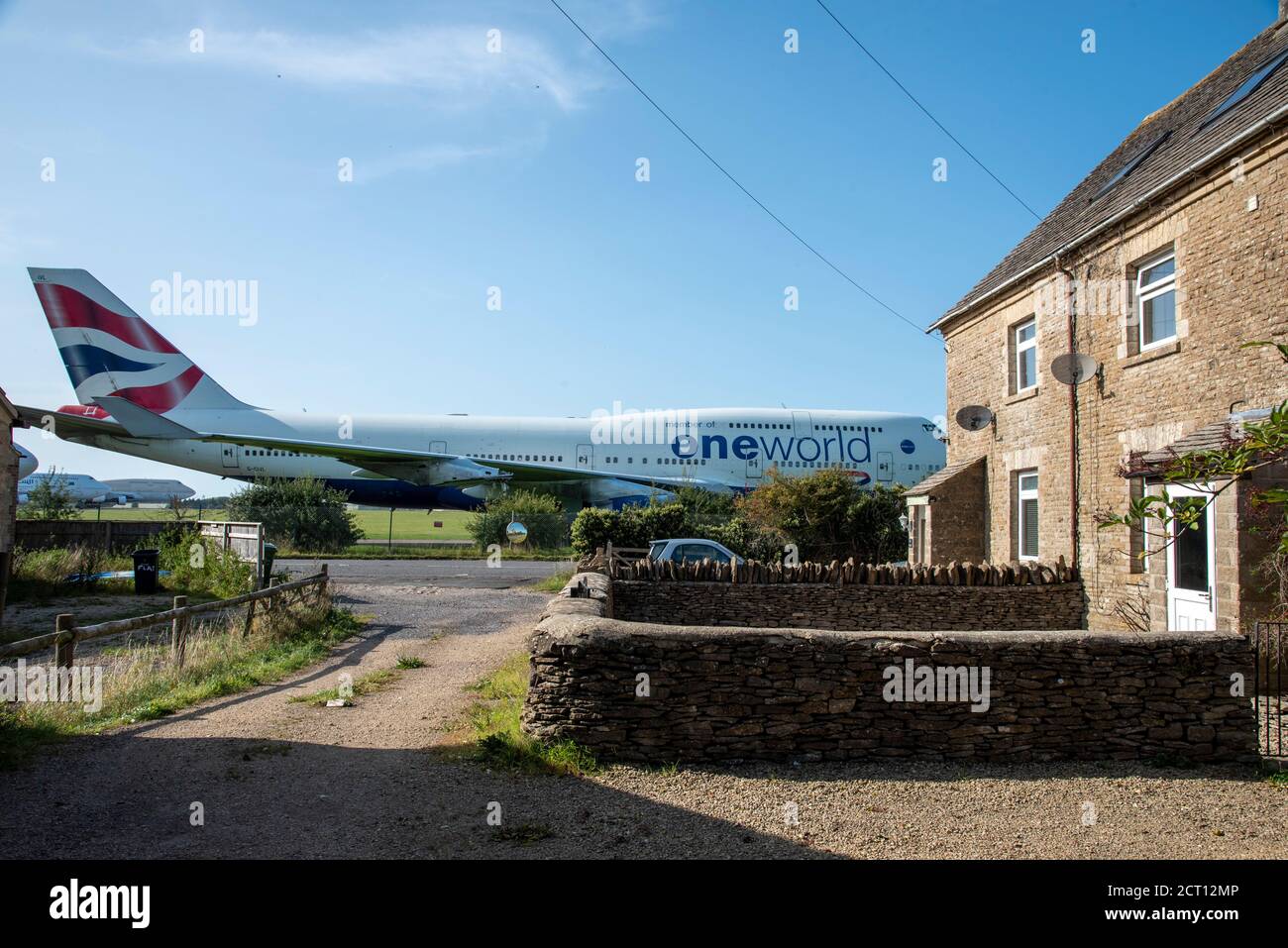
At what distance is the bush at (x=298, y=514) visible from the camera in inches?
1281

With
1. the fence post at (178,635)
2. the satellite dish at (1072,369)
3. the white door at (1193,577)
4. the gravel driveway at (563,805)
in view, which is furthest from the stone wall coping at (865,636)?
the satellite dish at (1072,369)

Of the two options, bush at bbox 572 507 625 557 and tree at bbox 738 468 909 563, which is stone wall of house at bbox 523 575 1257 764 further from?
bush at bbox 572 507 625 557

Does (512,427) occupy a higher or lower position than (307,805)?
higher

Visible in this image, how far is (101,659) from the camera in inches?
407

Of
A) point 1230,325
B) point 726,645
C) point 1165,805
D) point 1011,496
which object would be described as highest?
point 1230,325

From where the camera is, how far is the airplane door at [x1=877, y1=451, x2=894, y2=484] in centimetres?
3188

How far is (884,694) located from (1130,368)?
7.88 meters

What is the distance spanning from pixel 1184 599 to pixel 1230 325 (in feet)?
10.3

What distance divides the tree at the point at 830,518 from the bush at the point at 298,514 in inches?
660

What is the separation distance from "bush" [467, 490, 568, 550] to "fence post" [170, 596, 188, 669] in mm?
21932

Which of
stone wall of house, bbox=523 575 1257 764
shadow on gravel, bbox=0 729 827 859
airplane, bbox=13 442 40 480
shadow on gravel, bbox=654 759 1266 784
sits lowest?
shadow on gravel, bbox=654 759 1266 784

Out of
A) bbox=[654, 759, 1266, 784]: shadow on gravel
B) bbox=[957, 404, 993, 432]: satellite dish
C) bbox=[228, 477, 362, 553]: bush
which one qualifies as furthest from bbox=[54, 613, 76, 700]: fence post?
bbox=[228, 477, 362, 553]: bush

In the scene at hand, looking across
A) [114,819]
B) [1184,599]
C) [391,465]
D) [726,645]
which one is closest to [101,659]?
[114,819]
